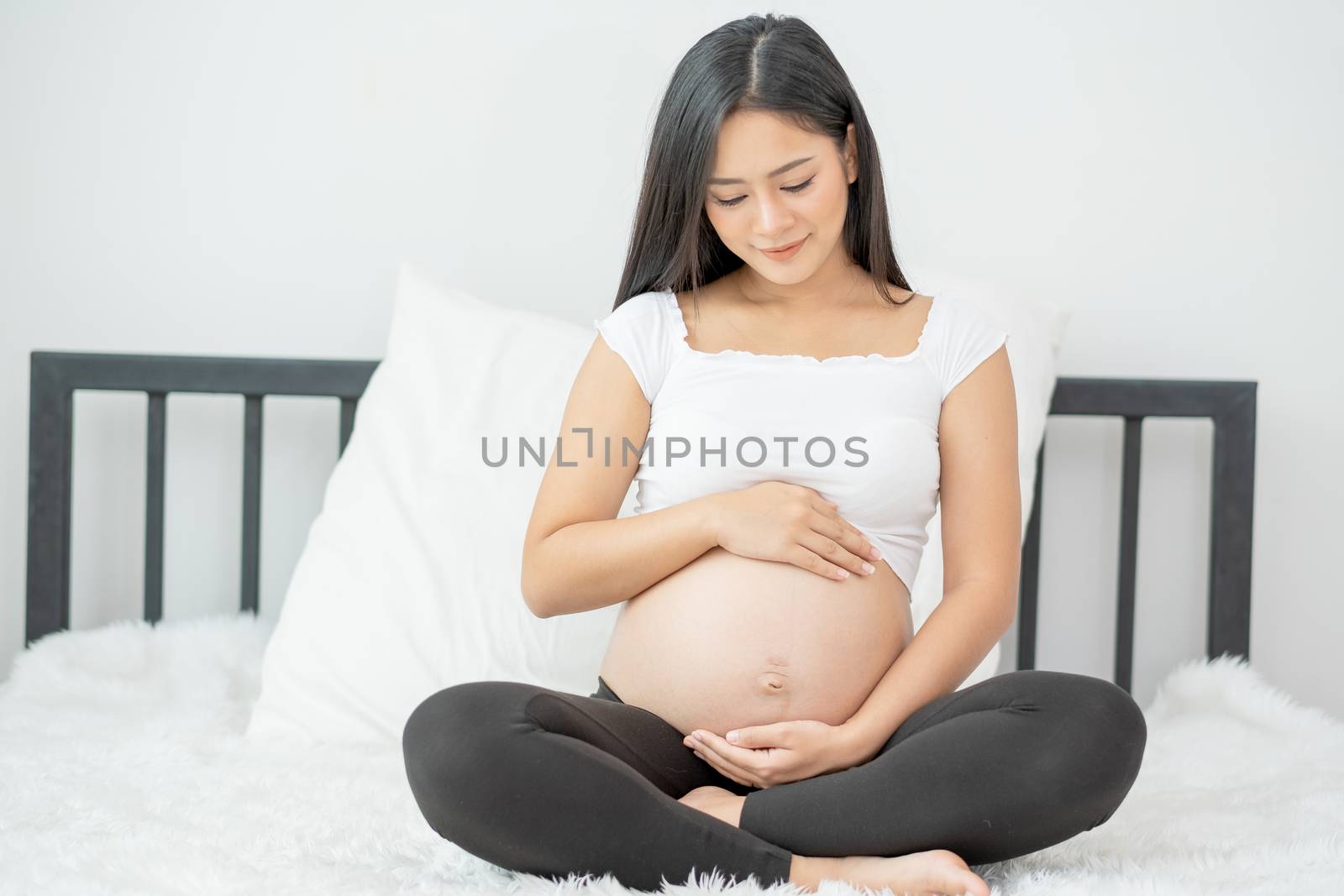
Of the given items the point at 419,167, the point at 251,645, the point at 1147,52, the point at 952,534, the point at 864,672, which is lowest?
the point at 251,645

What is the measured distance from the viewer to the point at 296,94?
1706mm

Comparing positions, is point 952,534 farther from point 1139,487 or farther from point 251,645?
point 251,645

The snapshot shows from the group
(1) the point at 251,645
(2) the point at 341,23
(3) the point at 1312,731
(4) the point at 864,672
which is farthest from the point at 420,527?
(3) the point at 1312,731

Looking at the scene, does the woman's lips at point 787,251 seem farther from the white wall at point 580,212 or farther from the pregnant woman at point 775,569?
the white wall at point 580,212

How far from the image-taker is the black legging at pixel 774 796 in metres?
0.83

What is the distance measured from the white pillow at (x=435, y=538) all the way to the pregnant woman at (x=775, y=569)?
340 mm

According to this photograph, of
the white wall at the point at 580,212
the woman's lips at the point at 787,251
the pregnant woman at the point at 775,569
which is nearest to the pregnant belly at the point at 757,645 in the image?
the pregnant woman at the point at 775,569

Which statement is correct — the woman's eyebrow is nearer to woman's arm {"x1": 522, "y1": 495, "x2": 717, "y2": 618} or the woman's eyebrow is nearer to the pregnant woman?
the pregnant woman

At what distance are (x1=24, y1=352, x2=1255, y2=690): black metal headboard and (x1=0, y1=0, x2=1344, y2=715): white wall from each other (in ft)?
0.31

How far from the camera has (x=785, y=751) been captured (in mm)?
915

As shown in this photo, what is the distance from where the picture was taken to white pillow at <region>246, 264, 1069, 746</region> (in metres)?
1.36

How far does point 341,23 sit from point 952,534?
1.18 metres

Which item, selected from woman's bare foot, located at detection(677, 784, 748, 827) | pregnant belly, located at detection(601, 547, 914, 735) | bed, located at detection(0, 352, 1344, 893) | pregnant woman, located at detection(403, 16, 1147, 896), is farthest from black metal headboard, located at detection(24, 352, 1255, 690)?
woman's bare foot, located at detection(677, 784, 748, 827)

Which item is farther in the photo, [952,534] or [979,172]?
[979,172]
